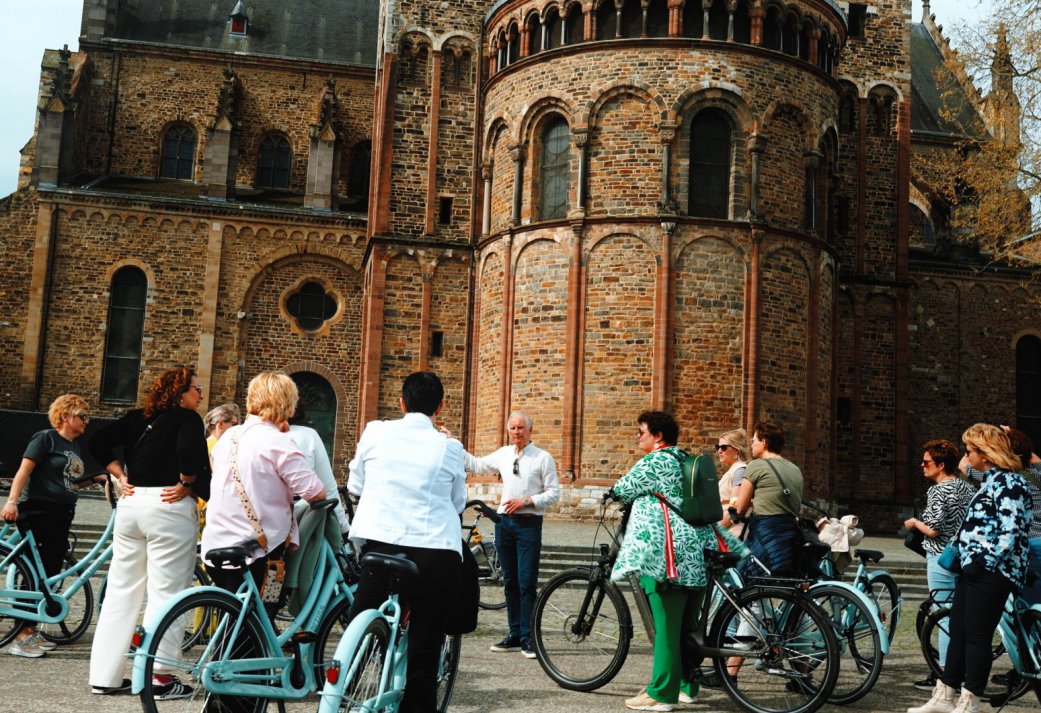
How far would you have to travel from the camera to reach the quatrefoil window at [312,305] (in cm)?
2841

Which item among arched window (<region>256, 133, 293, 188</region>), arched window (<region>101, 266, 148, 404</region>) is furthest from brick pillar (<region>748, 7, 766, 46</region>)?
arched window (<region>101, 266, 148, 404</region>)

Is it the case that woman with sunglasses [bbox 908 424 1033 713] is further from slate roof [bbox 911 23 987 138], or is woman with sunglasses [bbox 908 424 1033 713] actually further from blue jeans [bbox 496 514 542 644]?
slate roof [bbox 911 23 987 138]

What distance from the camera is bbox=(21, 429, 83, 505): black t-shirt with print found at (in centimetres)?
790

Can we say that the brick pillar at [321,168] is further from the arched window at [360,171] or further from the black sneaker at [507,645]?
the black sneaker at [507,645]

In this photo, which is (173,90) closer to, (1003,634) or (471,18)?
(471,18)

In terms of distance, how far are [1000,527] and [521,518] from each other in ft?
11.5

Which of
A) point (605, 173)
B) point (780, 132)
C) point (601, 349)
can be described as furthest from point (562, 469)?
point (780, 132)

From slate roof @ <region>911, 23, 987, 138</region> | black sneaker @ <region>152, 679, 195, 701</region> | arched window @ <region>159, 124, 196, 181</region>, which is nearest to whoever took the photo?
black sneaker @ <region>152, 679, 195, 701</region>

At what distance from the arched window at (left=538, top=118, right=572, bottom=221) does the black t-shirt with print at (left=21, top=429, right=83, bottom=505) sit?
14.8 meters

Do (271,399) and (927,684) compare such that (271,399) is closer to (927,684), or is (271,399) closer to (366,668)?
(366,668)

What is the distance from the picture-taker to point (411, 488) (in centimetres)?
518

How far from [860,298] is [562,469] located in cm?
923

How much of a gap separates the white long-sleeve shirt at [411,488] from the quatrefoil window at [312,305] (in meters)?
23.5

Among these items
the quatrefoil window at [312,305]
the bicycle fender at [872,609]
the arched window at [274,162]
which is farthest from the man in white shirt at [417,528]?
the arched window at [274,162]
